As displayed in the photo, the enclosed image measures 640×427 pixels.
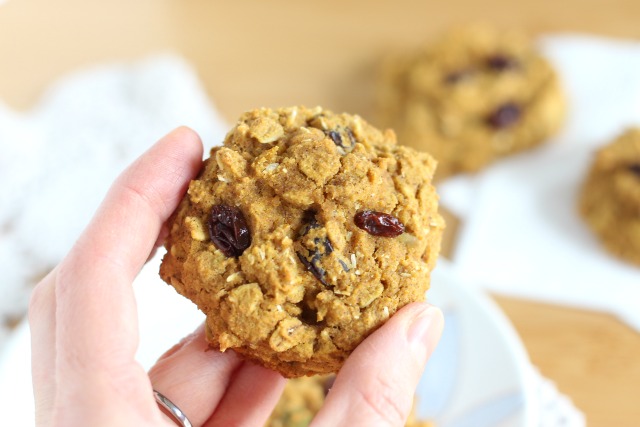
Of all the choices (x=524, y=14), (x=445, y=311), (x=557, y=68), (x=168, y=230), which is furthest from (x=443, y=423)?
(x=524, y=14)

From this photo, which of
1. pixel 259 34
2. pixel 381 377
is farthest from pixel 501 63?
pixel 381 377

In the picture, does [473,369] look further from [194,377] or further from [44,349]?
[44,349]

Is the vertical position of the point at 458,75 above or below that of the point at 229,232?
above

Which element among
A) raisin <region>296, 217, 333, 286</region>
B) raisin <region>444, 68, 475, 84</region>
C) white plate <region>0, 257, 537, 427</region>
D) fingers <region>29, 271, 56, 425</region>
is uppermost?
raisin <region>444, 68, 475, 84</region>

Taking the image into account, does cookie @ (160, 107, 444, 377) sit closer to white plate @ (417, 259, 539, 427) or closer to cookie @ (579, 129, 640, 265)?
white plate @ (417, 259, 539, 427)

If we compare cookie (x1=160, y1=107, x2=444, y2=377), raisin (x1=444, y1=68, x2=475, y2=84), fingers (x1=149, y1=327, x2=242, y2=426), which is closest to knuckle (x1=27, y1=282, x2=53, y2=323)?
cookie (x1=160, y1=107, x2=444, y2=377)

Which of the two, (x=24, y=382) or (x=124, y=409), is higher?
(x=124, y=409)

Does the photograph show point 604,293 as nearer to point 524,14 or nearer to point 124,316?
point 524,14
